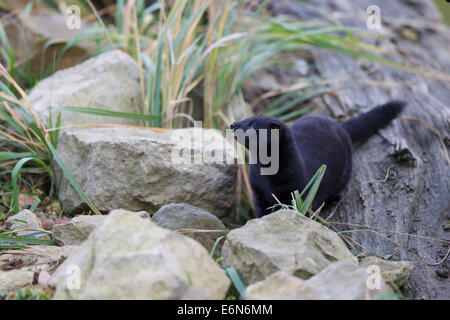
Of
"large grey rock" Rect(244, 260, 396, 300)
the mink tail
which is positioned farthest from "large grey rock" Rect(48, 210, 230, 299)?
the mink tail

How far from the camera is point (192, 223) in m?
1.91

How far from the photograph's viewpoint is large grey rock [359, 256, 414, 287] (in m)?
1.59

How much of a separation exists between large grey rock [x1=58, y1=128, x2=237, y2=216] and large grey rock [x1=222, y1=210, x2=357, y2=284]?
78cm

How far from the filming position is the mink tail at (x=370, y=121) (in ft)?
9.26

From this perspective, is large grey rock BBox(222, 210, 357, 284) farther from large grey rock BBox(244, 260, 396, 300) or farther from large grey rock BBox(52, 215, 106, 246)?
large grey rock BBox(52, 215, 106, 246)

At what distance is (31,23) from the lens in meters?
3.67

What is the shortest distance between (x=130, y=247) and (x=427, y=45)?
389 centimetres

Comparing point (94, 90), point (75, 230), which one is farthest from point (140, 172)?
point (94, 90)

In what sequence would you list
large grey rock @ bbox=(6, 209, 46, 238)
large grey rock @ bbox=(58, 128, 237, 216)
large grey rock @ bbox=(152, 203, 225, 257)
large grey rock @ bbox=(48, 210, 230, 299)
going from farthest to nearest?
large grey rock @ bbox=(58, 128, 237, 216) → large grey rock @ bbox=(6, 209, 46, 238) → large grey rock @ bbox=(152, 203, 225, 257) → large grey rock @ bbox=(48, 210, 230, 299)

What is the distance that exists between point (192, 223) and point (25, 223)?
2.59 feet

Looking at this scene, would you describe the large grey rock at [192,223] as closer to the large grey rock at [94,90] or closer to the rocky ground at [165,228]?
the rocky ground at [165,228]
